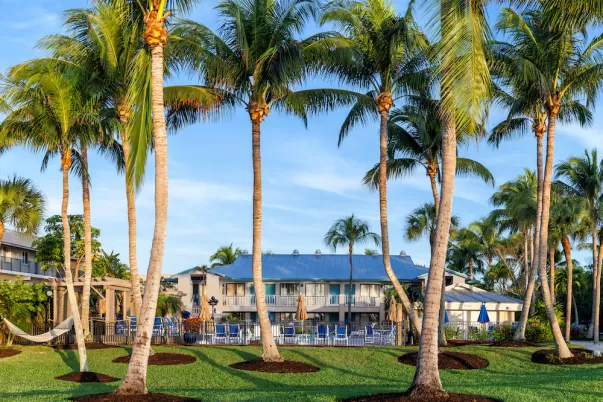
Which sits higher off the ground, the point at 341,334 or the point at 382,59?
the point at 382,59

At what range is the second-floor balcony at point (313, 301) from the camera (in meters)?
42.1

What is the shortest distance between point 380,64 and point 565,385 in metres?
11.8

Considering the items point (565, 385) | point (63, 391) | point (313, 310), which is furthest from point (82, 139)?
point (313, 310)

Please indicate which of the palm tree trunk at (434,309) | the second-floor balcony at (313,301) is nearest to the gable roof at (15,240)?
the second-floor balcony at (313,301)

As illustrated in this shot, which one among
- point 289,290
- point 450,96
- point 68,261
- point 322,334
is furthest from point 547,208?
point 289,290

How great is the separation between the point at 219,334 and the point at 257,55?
40.3 feet

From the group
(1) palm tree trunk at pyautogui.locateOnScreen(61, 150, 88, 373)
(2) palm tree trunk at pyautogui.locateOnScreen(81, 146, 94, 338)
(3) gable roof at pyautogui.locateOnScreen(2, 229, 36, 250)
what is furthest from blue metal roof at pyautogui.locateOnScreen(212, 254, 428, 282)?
(1) palm tree trunk at pyautogui.locateOnScreen(61, 150, 88, 373)

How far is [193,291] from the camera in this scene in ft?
171

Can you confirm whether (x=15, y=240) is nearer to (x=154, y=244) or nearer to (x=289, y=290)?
(x=289, y=290)

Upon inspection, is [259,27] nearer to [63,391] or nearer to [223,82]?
[223,82]

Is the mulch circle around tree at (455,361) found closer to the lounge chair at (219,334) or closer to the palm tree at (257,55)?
the palm tree at (257,55)

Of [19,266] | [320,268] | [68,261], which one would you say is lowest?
[19,266]

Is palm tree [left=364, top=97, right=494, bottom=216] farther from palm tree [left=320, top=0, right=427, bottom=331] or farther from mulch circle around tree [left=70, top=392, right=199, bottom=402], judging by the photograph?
mulch circle around tree [left=70, top=392, right=199, bottom=402]

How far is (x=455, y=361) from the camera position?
747 inches
